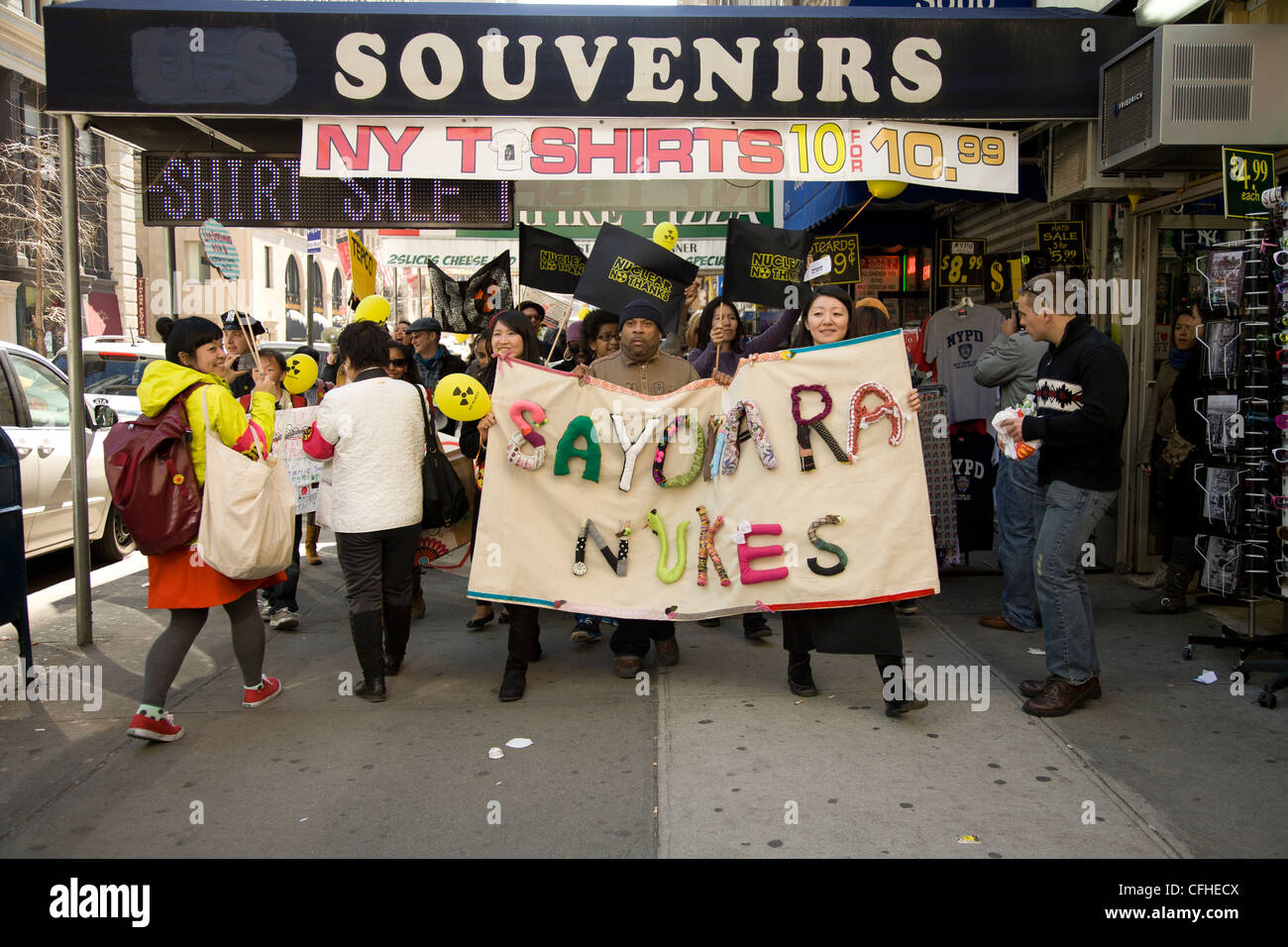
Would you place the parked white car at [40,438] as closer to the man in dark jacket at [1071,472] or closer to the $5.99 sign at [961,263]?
the man in dark jacket at [1071,472]

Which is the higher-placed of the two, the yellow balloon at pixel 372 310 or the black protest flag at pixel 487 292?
the black protest flag at pixel 487 292

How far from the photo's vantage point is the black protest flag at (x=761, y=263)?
6816 mm

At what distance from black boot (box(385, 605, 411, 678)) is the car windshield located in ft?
26.1

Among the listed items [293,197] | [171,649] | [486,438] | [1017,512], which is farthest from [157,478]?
[1017,512]

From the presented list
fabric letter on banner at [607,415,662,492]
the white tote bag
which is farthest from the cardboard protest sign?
fabric letter on banner at [607,415,662,492]

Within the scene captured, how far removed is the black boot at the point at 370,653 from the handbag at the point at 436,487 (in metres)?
0.57

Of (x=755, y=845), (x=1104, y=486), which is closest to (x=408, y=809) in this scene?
(x=755, y=845)

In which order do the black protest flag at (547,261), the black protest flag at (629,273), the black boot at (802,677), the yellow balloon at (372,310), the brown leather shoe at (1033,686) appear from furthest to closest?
1. the black protest flag at (547,261)
2. the yellow balloon at (372,310)
3. the black protest flag at (629,273)
4. the black boot at (802,677)
5. the brown leather shoe at (1033,686)

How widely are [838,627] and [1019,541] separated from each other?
1958mm

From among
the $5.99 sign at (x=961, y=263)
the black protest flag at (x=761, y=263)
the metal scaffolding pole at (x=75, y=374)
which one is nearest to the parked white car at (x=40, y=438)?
the metal scaffolding pole at (x=75, y=374)

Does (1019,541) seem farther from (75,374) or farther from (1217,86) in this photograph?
(75,374)

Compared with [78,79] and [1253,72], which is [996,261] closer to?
[1253,72]

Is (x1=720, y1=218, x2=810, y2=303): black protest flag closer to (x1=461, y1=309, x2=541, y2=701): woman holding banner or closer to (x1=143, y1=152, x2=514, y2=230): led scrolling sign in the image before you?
(x1=461, y1=309, x2=541, y2=701): woman holding banner
